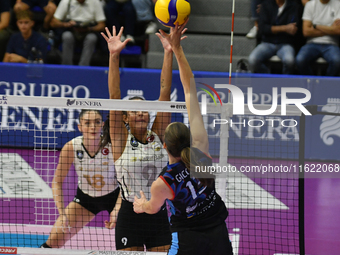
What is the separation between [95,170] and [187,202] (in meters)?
2.08

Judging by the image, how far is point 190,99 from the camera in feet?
12.7

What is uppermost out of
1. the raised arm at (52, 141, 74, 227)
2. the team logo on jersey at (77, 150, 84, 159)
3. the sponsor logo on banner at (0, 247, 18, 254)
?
the team logo on jersey at (77, 150, 84, 159)

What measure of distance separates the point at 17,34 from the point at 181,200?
8319 millimetres

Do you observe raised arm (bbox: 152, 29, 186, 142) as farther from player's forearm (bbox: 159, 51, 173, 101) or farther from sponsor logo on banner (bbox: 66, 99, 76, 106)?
sponsor logo on banner (bbox: 66, 99, 76, 106)

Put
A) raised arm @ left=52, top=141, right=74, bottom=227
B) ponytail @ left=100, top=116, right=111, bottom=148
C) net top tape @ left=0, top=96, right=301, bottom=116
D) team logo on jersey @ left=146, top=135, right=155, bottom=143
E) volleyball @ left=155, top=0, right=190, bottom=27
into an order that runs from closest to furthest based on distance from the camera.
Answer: volleyball @ left=155, top=0, right=190, bottom=27 → net top tape @ left=0, top=96, right=301, bottom=116 → team logo on jersey @ left=146, top=135, right=155, bottom=143 → raised arm @ left=52, top=141, right=74, bottom=227 → ponytail @ left=100, top=116, right=111, bottom=148

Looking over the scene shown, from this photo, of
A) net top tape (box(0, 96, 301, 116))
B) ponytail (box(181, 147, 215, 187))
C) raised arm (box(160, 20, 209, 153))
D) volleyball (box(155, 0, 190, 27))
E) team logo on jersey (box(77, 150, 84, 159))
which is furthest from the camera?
team logo on jersey (box(77, 150, 84, 159))

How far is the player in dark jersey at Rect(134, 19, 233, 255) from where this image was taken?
11.6 feet

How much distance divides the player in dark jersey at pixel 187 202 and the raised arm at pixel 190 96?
11 centimetres

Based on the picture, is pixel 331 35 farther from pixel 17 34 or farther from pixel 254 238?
pixel 17 34

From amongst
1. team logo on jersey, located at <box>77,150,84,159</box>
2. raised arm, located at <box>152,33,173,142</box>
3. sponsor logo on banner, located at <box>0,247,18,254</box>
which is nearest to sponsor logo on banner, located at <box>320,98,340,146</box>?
raised arm, located at <box>152,33,173,142</box>

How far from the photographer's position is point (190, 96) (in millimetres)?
3893

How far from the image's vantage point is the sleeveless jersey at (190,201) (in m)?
3.53

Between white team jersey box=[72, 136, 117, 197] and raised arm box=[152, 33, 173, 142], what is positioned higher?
raised arm box=[152, 33, 173, 142]

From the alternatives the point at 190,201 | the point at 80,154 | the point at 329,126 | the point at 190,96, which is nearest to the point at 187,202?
the point at 190,201
